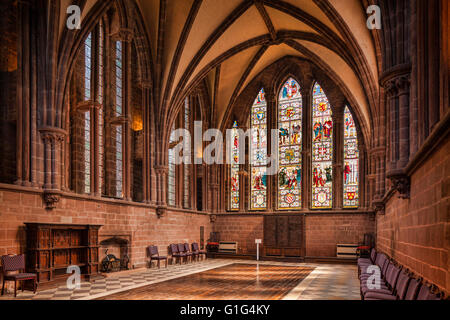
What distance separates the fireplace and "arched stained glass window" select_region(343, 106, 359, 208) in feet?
36.4

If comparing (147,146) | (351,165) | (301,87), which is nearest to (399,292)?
(147,146)

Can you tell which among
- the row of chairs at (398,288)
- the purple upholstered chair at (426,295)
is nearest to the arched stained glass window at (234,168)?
the row of chairs at (398,288)

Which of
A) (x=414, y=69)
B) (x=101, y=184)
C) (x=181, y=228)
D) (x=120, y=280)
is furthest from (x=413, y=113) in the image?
(x=181, y=228)

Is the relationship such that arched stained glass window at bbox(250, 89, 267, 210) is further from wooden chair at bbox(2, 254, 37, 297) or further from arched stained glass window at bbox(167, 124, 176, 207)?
wooden chair at bbox(2, 254, 37, 297)

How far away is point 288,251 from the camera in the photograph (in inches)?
818

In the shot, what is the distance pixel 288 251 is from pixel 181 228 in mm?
5754

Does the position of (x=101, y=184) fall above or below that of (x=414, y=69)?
below

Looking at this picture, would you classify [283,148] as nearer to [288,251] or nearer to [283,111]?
[283,111]

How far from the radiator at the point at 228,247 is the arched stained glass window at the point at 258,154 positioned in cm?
225

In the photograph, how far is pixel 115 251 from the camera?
1455 centimetres

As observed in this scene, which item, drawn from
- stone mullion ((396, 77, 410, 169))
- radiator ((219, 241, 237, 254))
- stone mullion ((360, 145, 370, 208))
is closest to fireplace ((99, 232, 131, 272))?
radiator ((219, 241, 237, 254))

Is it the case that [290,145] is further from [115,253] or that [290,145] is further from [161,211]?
[115,253]

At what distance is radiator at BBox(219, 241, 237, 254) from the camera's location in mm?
21780
